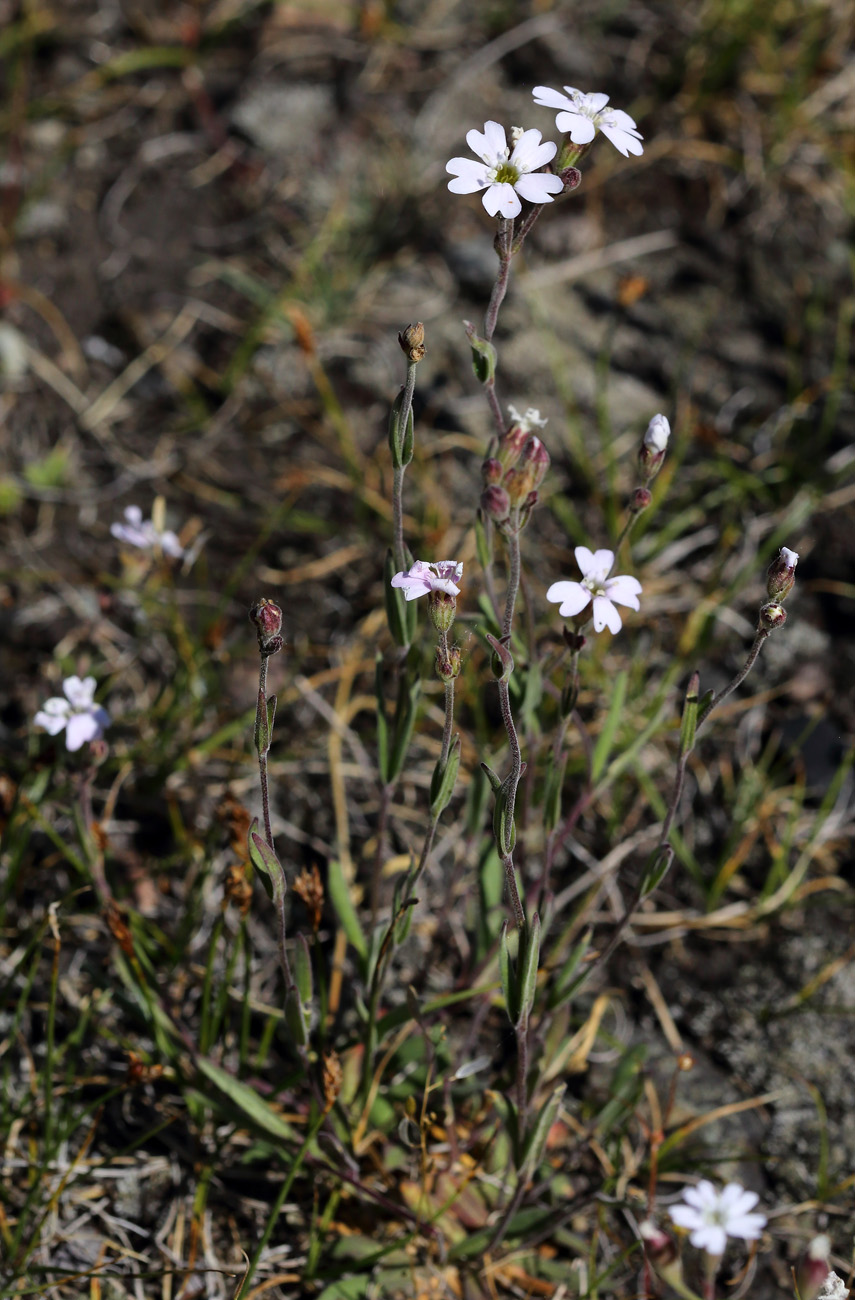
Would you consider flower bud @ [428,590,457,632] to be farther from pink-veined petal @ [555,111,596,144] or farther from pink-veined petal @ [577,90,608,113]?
pink-veined petal @ [577,90,608,113]

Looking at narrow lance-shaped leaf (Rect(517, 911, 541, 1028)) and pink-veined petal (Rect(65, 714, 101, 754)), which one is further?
pink-veined petal (Rect(65, 714, 101, 754))

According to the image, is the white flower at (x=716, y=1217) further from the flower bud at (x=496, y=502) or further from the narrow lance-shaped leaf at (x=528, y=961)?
the flower bud at (x=496, y=502)

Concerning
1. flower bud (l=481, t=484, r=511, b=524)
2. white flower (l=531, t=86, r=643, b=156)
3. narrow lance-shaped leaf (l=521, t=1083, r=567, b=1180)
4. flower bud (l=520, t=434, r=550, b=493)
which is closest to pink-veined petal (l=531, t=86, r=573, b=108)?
white flower (l=531, t=86, r=643, b=156)

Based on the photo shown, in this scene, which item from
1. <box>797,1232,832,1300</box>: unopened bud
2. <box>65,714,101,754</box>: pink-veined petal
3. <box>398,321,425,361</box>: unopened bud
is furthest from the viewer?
<box>65,714,101,754</box>: pink-veined petal

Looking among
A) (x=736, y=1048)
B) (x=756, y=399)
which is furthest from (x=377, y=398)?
(x=736, y=1048)

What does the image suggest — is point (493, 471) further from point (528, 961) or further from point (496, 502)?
point (528, 961)

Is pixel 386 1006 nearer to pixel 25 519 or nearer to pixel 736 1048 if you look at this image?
pixel 736 1048
